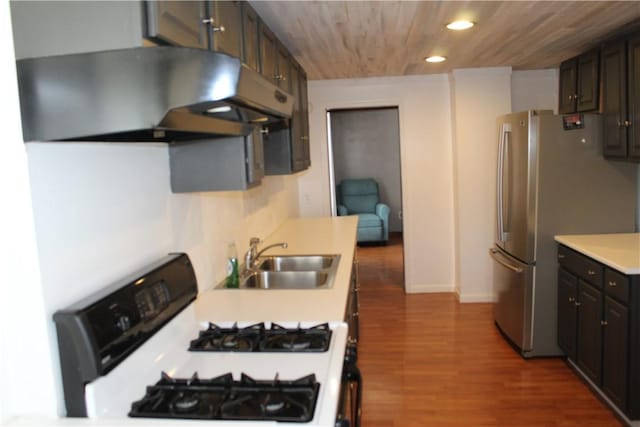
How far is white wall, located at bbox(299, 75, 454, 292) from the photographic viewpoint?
525 centimetres

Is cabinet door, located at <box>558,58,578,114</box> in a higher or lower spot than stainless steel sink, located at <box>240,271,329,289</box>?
higher

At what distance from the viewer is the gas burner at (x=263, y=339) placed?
5.86ft

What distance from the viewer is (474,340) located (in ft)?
13.7

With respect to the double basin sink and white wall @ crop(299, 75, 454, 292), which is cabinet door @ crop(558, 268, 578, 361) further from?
white wall @ crop(299, 75, 454, 292)

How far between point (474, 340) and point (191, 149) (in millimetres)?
2983

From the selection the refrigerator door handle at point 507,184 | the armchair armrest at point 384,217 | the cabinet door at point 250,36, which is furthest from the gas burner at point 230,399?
the armchair armrest at point 384,217

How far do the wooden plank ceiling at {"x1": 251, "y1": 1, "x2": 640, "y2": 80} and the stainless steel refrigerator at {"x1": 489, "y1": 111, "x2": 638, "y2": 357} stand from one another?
564 millimetres

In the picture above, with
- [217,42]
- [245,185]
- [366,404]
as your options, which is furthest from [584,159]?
[217,42]

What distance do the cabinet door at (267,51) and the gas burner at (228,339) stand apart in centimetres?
129

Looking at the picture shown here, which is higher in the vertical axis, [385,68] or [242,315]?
[385,68]

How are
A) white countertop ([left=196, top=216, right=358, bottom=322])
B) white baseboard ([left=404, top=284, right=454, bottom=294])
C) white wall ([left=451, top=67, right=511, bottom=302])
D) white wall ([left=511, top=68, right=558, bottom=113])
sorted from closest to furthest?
white countertop ([left=196, top=216, right=358, bottom=322]) < white wall ([left=451, top=67, right=511, bottom=302]) < white wall ([left=511, top=68, right=558, bottom=113]) < white baseboard ([left=404, top=284, right=454, bottom=294])

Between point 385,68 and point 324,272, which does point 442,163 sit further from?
point 324,272

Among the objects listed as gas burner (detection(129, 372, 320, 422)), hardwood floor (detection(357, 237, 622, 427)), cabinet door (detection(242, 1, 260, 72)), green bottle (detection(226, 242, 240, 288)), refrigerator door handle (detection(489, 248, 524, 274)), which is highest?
cabinet door (detection(242, 1, 260, 72))

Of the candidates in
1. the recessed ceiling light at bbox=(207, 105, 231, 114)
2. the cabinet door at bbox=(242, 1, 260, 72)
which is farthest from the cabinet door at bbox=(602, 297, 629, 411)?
the recessed ceiling light at bbox=(207, 105, 231, 114)
